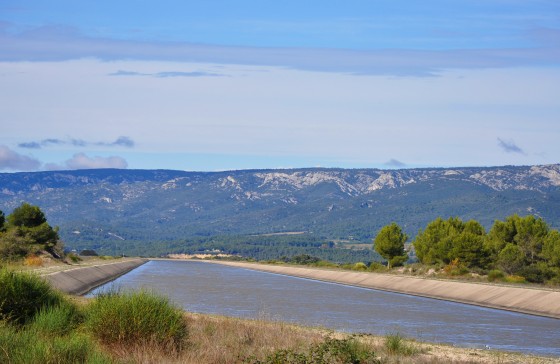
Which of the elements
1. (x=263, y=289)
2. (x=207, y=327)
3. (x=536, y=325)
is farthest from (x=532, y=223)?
(x=207, y=327)

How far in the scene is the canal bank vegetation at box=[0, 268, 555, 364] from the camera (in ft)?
60.1

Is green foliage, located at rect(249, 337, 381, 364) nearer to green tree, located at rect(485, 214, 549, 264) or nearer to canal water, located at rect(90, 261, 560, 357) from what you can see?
canal water, located at rect(90, 261, 560, 357)

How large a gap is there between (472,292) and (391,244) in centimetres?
4285

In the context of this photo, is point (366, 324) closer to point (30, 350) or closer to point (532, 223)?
point (30, 350)

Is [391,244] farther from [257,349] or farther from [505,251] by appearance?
[257,349]

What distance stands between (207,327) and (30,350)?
34.5ft

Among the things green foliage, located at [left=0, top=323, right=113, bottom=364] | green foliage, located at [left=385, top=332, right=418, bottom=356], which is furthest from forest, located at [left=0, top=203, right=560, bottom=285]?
green foliage, located at [left=0, top=323, right=113, bottom=364]

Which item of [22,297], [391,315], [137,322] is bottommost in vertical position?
[391,315]

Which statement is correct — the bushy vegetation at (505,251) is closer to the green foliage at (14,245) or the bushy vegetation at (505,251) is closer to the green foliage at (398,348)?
the green foliage at (14,245)

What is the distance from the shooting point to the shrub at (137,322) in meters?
21.4

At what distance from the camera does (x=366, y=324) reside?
40.7 meters

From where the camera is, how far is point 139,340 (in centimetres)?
2127

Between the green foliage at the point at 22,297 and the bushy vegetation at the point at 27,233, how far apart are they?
57.3 m

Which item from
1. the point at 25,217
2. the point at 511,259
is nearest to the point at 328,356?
the point at 511,259
